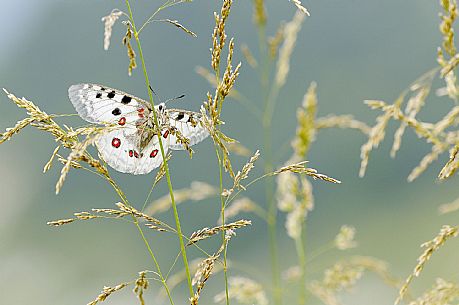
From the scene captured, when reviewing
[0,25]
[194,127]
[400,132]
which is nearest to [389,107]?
[400,132]

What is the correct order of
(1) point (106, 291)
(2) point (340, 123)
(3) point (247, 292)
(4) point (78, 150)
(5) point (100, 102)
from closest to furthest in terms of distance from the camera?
(4) point (78, 150), (1) point (106, 291), (5) point (100, 102), (2) point (340, 123), (3) point (247, 292)

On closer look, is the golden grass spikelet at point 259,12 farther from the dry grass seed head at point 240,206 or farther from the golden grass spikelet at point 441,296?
the golden grass spikelet at point 441,296

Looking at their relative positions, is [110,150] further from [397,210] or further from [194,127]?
[397,210]

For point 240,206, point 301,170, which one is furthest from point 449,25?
point 240,206

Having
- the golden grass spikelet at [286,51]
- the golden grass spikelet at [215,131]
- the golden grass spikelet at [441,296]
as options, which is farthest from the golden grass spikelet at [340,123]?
the golden grass spikelet at [215,131]

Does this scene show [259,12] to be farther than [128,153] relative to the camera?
Yes

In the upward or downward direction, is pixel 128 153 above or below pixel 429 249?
above

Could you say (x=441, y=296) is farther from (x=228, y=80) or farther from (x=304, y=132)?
(x=304, y=132)

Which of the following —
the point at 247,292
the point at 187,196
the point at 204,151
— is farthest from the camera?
the point at 204,151
